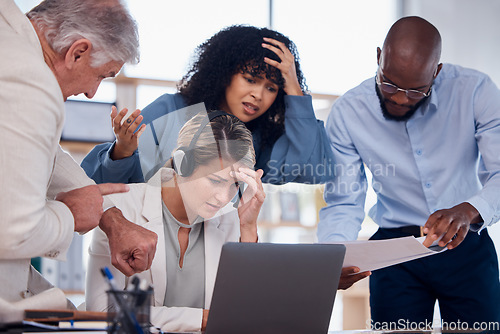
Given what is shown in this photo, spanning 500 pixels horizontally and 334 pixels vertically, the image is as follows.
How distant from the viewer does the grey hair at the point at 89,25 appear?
1082mm

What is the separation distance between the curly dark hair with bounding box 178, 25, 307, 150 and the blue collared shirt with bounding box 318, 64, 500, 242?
244 mm

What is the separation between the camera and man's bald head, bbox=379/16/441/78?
172cm

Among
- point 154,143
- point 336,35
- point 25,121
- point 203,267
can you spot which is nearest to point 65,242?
point 25,121

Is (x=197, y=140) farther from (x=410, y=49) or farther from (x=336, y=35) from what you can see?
(x=336, y=35)

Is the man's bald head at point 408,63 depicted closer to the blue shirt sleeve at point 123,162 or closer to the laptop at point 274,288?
the blue shirt sleeve at point 123,162

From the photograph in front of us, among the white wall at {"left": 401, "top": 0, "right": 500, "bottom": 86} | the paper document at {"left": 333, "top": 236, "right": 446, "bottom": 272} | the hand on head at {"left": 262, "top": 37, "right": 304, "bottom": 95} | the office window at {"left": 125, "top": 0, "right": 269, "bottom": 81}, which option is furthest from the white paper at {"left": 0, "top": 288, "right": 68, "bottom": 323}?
the white wall at {"left": 401, "top": 0, "right": 500, "bottom": 86}

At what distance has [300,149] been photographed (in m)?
1.90

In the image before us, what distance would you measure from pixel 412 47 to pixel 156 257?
104 cm

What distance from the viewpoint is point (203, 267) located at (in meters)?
1.62

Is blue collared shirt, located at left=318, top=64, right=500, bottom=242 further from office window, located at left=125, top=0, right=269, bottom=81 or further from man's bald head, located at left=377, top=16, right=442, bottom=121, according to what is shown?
office window, located at left=125, top=0, right=269, bottom=81

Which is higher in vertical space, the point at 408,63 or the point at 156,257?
the point at 408,63

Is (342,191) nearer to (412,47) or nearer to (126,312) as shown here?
(412,47)

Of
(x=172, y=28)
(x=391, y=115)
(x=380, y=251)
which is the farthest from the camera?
(x=172, y=28)


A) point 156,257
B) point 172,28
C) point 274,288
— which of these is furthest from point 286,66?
point 172,28
